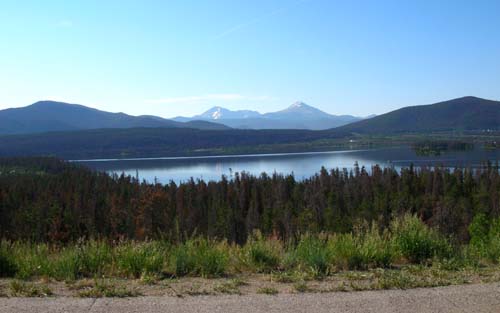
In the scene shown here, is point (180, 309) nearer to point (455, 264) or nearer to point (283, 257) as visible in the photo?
point (283, 257)

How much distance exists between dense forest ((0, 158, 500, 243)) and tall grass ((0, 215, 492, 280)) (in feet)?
132

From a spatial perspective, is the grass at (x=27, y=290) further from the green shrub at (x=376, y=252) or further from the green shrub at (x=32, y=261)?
the green shrub at (x=376, y=252)

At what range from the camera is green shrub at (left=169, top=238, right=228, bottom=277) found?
934cm

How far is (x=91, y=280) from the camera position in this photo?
8.76 m

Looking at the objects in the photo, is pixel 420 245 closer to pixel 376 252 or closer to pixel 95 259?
pixel 376 252

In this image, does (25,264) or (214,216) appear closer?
(25,264)

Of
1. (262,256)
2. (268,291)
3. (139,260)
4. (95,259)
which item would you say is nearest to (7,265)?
(95,259)

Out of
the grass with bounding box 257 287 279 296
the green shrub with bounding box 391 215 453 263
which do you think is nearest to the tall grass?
the green shrub with bounding box 391 215 453 263

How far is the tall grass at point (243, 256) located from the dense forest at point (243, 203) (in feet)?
132

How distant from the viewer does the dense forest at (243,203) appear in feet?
183

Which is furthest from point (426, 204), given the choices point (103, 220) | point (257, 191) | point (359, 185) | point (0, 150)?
point (0, 150)

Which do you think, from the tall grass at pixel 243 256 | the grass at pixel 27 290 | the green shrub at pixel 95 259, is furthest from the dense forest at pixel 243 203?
the grass at pixel 27 290

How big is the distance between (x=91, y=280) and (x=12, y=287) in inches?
42.8

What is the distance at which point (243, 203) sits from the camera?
68438 mm
